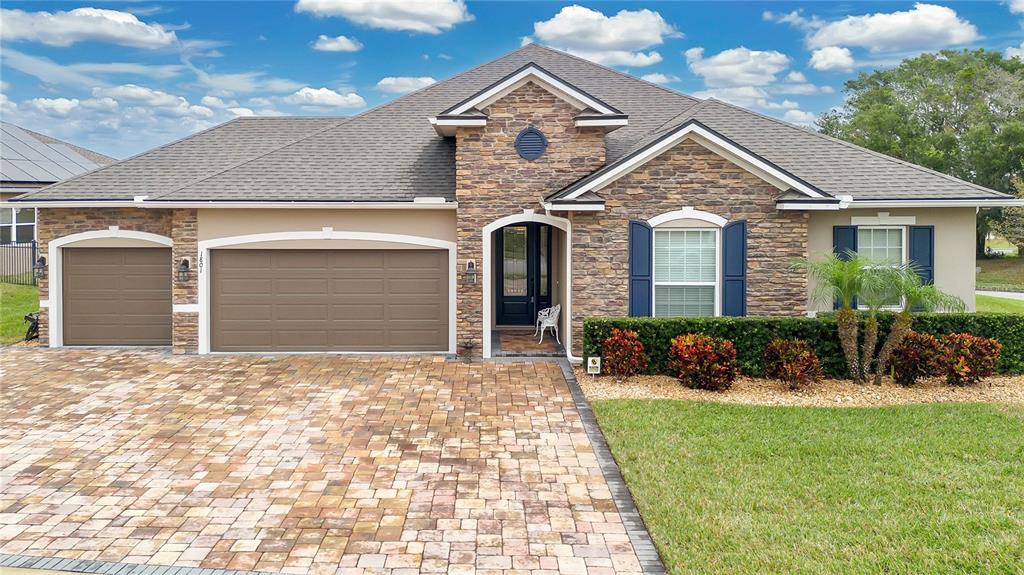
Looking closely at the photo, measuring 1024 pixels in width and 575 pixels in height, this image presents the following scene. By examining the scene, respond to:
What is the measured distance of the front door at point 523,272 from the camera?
54.5 ft

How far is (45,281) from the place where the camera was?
14773 mm

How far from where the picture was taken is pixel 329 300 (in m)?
14.2

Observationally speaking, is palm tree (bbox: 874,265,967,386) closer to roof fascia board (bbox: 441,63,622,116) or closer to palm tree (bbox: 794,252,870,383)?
palm tree (bbox: 794,252,870,383)

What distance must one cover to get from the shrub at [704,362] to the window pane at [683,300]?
1703 millimetres

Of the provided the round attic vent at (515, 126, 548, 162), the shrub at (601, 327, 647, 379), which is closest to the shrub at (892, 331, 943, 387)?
the shrub at (601, 327, 647, 379)

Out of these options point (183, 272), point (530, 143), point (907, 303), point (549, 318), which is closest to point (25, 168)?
point (183, 272)

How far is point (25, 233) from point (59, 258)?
37.5ft

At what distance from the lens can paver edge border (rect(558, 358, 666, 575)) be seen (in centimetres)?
546

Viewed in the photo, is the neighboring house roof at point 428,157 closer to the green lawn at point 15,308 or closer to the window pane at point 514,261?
the window pane at point 514,261

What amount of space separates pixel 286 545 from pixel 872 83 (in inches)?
2130

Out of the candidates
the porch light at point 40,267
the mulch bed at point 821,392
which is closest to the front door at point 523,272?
the mulch bed at point 821,392

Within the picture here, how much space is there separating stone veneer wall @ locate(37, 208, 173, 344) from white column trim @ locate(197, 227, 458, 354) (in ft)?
4.46

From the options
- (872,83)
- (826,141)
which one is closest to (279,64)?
(826,141)

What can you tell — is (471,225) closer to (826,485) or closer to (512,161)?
(512,161)
